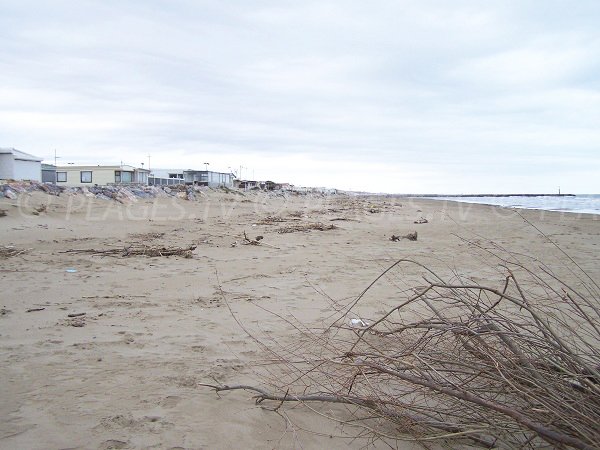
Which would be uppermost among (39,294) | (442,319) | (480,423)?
(442,319)

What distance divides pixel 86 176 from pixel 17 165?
14.9m

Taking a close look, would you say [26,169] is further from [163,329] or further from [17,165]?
[163,329]

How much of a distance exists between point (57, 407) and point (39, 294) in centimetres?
267

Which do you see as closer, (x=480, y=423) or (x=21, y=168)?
(x=480, y=423)

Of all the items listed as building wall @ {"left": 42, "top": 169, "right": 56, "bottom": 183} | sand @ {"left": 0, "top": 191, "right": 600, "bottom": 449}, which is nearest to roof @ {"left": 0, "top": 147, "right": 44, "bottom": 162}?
building wall @ {"left": 42, "top": 169, "right": 56, "bottom": 183}

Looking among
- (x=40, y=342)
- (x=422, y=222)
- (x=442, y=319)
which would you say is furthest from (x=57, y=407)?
(x=422, y=222)

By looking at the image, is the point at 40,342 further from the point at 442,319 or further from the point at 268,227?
the point at 268,227

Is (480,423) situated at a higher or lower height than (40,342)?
higher

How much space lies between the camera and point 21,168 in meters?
27.1

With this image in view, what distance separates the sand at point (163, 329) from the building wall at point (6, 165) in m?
20.9

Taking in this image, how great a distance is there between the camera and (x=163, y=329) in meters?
3.49

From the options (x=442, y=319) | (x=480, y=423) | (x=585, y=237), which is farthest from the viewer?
(x=585, y=237)

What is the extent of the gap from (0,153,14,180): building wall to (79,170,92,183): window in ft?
50.5

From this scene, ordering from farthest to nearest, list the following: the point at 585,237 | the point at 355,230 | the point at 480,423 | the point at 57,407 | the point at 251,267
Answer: the point at 355,230 → the point at 585,237 → the point at 251,267 → the point at 57,407 → the point at 480,423
